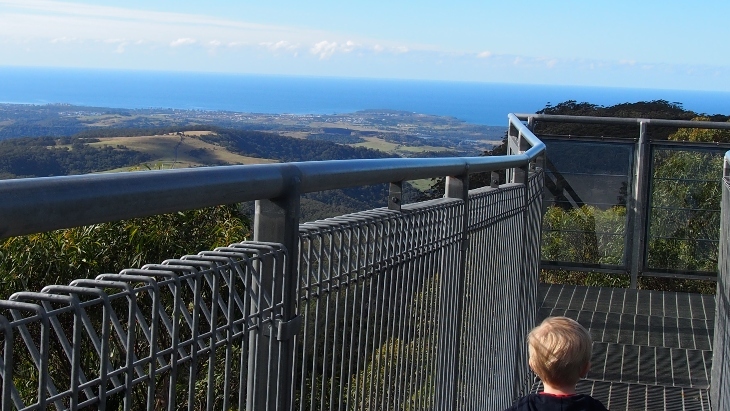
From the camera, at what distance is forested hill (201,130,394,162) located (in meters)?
30.0

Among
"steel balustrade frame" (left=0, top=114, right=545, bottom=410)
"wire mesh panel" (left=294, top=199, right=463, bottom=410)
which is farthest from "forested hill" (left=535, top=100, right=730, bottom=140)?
"steel balustrade frame" (left=0, top=114, right=545, bottom=410)

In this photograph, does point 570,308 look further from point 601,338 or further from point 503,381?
point 503,381

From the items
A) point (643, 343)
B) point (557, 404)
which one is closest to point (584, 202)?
point (643, 343)

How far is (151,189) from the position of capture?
1.80 meters

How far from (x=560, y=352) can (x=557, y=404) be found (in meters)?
0.17

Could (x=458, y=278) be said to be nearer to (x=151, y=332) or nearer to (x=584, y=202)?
(x=151, y=332)

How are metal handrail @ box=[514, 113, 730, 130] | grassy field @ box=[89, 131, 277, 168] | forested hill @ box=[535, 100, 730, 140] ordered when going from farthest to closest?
1. grassy field @ box=[89, 131, 277, 168]
2. forested hill @ box=[535, 100, 730, 140]
3. metal handrail @ box=[514, 113, 730, 130]

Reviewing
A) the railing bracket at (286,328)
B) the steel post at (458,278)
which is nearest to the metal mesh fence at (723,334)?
the steel post at (458,278)

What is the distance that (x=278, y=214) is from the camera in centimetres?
239

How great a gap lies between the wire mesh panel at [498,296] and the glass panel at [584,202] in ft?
10.7

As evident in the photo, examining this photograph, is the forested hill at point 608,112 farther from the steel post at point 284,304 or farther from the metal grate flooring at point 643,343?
the steel post at point 284,304

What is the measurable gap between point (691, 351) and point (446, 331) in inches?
166

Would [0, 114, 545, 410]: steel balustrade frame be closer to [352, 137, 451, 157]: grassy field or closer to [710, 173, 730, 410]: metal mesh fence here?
[710, 173, 730, 410]: metal mesh fence

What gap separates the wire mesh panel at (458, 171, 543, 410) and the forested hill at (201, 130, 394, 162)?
74.5 feet
